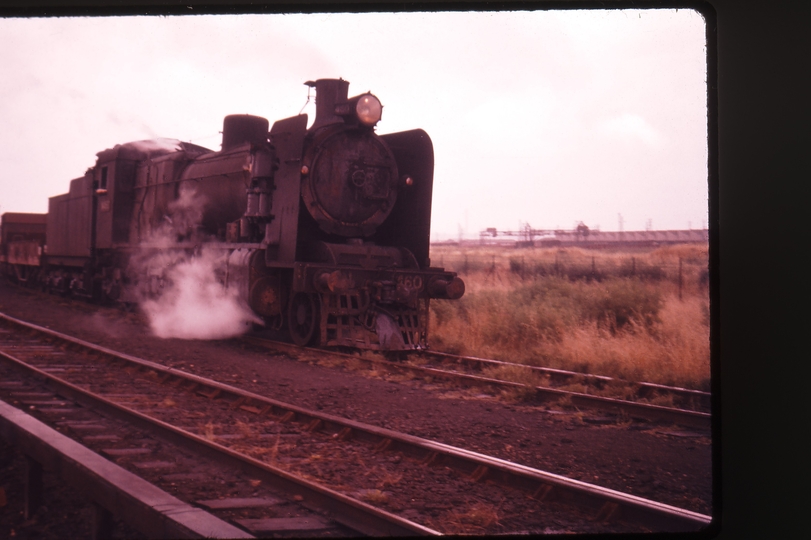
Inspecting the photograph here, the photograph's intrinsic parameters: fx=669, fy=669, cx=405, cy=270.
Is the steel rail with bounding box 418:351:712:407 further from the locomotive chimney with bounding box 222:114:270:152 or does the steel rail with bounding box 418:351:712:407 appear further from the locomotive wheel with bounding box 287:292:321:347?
the locomotive chimney with bounding box 222:114:270:152

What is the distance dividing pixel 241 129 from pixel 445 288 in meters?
4.25

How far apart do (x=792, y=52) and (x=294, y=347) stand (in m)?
6.08

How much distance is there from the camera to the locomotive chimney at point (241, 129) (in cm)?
998

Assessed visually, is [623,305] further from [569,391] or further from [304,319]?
[304,319]

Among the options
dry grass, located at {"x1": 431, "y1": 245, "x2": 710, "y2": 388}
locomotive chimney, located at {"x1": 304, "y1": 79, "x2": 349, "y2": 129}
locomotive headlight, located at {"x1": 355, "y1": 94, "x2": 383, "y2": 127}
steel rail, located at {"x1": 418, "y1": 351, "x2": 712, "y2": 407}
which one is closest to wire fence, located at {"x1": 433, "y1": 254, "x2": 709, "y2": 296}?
dry grass, located at {"x1": 431, "y1": 245, "x2": 710, "y2": 388}

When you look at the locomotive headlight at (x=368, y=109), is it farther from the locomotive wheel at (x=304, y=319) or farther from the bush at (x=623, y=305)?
the bush at (x=623, y=305)

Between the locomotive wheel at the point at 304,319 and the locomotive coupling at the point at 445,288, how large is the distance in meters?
1.39

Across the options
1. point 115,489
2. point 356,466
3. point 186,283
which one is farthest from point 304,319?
point 115,489

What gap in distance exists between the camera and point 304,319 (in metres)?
8.37

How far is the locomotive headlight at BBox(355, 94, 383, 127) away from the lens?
7.84 m

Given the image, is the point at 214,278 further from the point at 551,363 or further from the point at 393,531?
the point at 393,531

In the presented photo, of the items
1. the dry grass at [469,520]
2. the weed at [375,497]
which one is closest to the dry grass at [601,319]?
the dry grass at [469,520]

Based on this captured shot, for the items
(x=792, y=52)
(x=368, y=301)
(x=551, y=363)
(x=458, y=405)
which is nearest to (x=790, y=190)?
(x=792, y=52)

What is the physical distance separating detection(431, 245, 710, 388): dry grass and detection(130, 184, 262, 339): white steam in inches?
111
